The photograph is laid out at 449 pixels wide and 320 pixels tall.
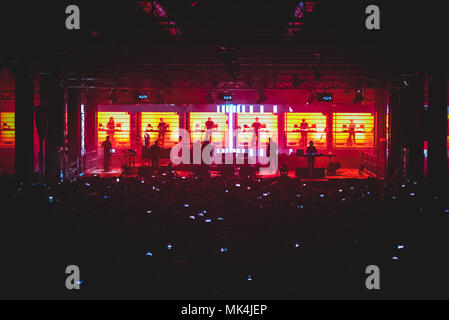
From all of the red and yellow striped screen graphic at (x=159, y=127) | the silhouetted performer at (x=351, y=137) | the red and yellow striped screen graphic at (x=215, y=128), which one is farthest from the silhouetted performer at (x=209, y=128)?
the silhouetted performer at (x=351, y=137)

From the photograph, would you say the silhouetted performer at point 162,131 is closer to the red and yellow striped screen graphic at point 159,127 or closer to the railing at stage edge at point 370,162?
the red and yellow striped screen graphic at point 159,127

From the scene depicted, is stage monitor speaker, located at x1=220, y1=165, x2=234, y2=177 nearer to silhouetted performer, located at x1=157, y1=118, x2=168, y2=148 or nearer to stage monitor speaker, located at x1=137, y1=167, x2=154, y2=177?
stage monitor speaker, located at x1=137, y1=167, x2=154, y2=177

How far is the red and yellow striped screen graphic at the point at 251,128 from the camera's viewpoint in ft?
76.3

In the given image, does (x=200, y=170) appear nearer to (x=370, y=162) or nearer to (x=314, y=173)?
(x=314, y=173)

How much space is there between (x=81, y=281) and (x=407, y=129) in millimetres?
12034

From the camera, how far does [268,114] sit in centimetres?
2333

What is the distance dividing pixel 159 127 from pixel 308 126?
8.20 metres

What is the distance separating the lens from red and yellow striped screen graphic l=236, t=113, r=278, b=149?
2325 centimetres

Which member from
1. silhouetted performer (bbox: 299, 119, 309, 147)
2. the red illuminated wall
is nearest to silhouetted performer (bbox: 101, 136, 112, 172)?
the red illuminated wall

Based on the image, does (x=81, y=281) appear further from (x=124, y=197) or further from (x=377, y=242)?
(x=377, y=242)

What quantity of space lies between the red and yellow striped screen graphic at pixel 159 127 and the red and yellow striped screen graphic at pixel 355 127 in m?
8.81

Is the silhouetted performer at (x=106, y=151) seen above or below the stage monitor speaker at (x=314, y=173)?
above

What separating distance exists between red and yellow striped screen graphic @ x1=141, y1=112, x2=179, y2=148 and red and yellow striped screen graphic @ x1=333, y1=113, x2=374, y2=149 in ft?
28.9

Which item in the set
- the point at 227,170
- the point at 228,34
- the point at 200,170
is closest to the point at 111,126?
the point at 200,170
